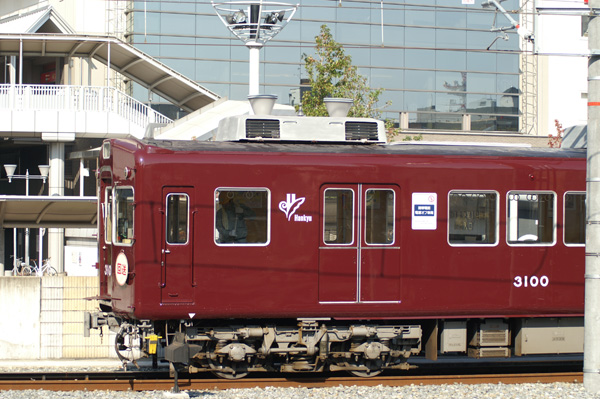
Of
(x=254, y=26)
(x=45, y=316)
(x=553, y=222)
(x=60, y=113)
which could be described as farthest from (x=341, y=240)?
(x=60, y=113)

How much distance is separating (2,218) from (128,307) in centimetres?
643

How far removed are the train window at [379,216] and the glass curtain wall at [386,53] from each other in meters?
28.3

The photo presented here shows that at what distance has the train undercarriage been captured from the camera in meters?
12.1

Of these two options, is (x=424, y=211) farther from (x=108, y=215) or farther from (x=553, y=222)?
(x=108, y=215)

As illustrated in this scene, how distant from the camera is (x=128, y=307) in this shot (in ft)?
38.5

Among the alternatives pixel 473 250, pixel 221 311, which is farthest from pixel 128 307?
pixel 473 250

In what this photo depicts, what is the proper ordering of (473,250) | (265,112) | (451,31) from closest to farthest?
(473,250), (265,112), (451,31)

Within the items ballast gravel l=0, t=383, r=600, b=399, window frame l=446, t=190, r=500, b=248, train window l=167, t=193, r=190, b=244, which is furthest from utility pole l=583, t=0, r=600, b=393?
train window l=167, t=193, r=190, b=244

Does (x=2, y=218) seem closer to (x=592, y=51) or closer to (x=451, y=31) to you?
(x=592, y=51)

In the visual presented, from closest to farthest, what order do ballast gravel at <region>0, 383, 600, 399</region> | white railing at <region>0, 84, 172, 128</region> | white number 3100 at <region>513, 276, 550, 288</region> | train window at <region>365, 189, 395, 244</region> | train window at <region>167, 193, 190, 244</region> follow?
ballast gravel at <region>0, 383, 600, 399</region>
train window at <region>167, 193, 190, 244</region>
train window at <region>365, 189, 395, 244</region>
white number 3100 at <region>513, 276, 550, 288</region>
white railing at <region>0, 84, 172, 128</region>

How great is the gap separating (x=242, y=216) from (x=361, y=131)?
2567mm

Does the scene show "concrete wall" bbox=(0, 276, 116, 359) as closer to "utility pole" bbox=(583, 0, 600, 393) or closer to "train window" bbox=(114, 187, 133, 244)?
"train window" bbox=(114, 187, 133, 244)

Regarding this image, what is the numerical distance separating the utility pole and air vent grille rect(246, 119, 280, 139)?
14.8ft

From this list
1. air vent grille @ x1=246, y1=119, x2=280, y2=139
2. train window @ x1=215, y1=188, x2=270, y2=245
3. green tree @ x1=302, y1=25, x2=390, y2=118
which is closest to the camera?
train window @ x1=215, y1=188, x2=270, y2=245
